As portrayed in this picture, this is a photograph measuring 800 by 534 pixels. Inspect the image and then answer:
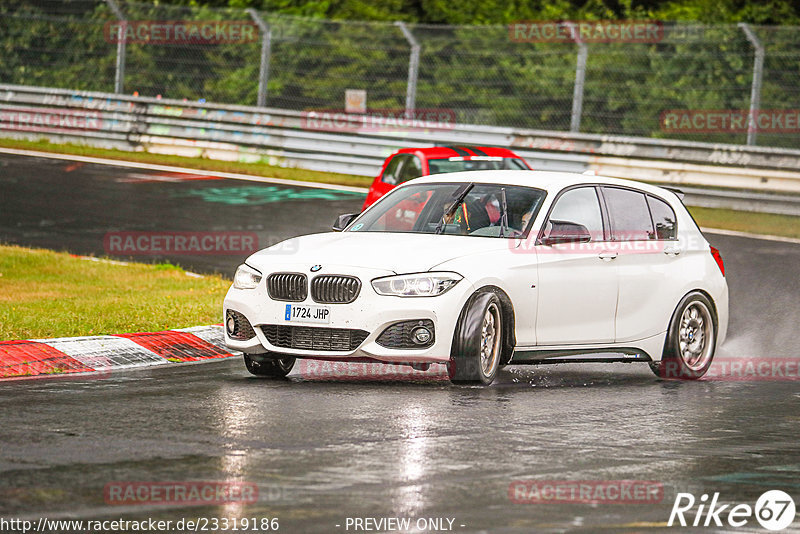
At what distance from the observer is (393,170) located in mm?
19656

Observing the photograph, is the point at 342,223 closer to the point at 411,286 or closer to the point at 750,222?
the point at 411,286

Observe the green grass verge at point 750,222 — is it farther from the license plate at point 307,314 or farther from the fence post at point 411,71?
the license plate at point 307,314

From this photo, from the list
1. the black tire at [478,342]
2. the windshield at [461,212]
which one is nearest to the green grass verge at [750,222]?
the windshield at [461,212]

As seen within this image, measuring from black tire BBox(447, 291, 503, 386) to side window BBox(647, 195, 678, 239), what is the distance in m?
2.25

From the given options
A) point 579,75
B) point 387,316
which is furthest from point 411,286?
point 579,75

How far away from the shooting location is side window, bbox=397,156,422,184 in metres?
19.4

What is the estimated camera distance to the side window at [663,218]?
1205 centimetres

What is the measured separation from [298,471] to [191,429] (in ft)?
4.29

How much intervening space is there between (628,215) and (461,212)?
151 centimetres

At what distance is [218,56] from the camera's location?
3050cm

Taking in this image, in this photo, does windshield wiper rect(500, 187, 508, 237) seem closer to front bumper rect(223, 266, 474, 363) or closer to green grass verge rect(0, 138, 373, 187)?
front bumper rect(223, 266, 474, 363)

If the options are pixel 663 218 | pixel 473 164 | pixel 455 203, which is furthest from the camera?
pixel 473 164

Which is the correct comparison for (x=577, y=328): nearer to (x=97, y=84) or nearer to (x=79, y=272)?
(x=79, y=272)

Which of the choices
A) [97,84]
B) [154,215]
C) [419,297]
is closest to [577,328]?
[419,297]
